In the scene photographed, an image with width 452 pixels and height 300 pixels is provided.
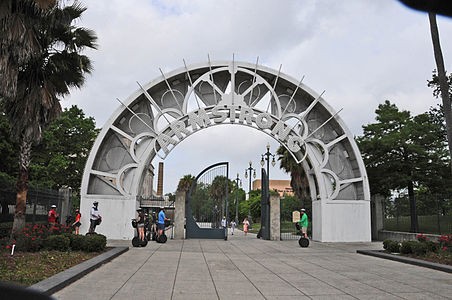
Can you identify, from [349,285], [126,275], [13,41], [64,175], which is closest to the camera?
[349,285]

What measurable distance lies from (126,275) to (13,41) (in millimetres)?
7830

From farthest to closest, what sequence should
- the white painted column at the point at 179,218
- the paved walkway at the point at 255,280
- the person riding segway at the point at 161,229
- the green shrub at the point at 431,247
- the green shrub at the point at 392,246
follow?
1. the white painted column at the point at 179,218
2. the person riding segway at the point at 161,229
3. the green shrub at the point at 392,246
4. the green shrub at the point at 431,247
5. the paved walkway at the point at 255,280

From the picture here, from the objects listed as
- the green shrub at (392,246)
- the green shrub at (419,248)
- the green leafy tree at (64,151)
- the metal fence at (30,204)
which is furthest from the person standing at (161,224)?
the green leafy tree at (64,151)

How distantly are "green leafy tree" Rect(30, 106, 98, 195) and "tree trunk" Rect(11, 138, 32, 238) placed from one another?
18.8 m

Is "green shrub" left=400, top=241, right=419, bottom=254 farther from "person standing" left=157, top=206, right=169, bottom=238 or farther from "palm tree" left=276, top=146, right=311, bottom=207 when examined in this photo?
"palm tree" left=276, top=146, right=311, bottom=207

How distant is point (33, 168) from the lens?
33.5 metres

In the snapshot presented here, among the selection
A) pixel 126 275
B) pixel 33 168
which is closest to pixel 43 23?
pixel 126 275

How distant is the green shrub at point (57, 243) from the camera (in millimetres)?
13852

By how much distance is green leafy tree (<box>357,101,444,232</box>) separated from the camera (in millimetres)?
23953

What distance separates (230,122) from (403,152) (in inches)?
404

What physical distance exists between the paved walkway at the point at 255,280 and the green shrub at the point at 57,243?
1.96 metres

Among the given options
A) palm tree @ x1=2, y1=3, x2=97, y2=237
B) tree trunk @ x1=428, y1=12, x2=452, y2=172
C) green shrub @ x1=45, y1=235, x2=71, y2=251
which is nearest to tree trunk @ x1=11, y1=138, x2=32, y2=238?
palm tree @ x1=2, y1=3, x2=97, y2=237

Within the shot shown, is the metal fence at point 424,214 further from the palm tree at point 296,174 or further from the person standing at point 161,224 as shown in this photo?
the person standing at point 161,224

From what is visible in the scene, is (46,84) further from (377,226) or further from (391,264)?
(377,226)
